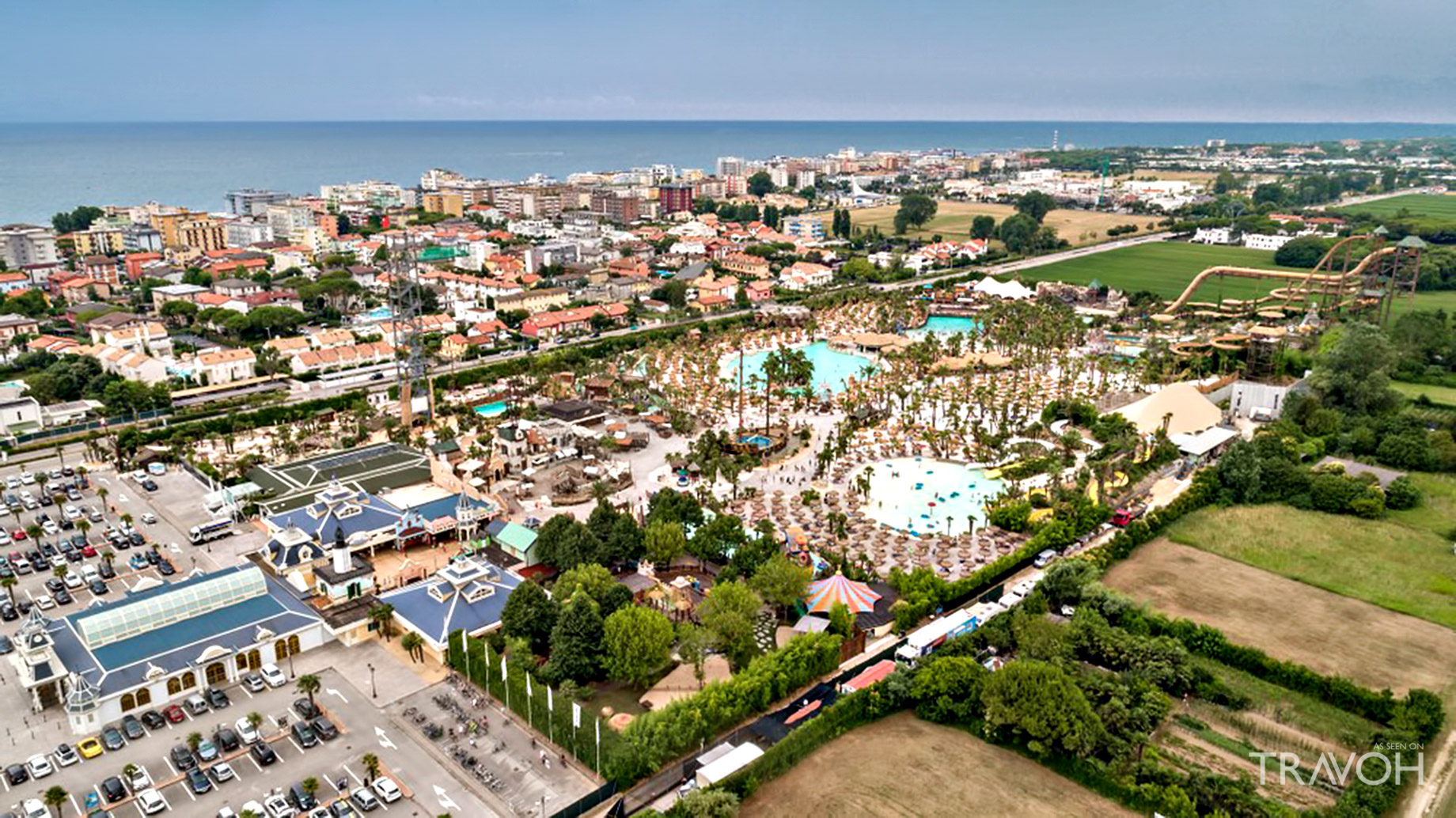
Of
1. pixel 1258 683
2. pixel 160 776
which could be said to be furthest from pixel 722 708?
pixel 1258 683

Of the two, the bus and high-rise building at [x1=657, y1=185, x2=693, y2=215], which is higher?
high-rise building at [x1=657, y1=185, x2=693, y2=215]

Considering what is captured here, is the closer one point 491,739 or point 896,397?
point 491,739

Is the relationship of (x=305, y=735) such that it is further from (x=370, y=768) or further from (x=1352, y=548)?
(x=1352, y=548)

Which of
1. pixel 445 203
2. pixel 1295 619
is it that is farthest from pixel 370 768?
pixel 445 203

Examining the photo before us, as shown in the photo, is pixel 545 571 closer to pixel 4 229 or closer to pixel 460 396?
pixel 460 396

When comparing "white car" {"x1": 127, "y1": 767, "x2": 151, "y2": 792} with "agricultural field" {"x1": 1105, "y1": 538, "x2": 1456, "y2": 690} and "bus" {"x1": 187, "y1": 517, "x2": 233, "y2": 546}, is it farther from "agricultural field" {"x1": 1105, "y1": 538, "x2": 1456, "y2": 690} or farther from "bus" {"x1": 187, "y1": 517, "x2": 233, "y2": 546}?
"agricultural field" {"x1": 1105, "y1": 538, "x2": 1456, "y2": 690}

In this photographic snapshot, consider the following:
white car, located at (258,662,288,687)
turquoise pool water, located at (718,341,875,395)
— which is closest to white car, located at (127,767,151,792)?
white car, located at (258,662,288,687)
